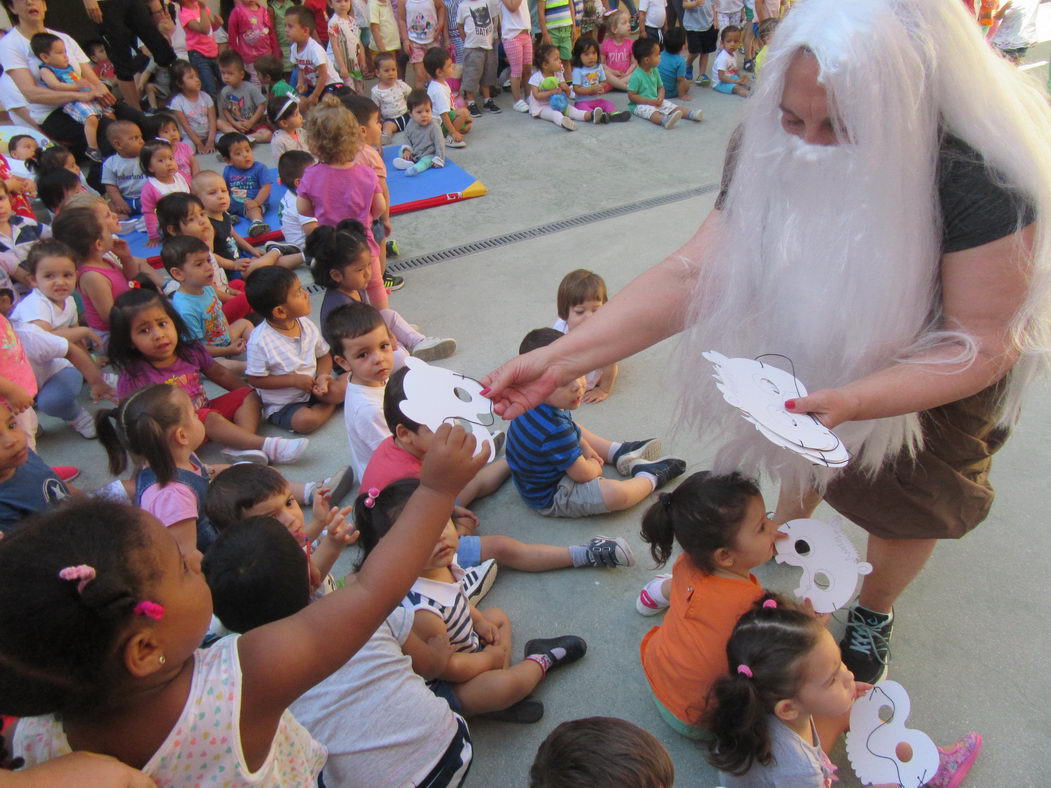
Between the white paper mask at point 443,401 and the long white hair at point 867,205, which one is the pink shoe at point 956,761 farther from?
the white paper mask at point 443,401

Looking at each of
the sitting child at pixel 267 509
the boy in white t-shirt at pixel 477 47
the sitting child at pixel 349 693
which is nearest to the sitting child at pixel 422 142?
the boy in white t-shirt at pixel 477 47

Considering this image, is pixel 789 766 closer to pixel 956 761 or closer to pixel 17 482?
pixel 956 761

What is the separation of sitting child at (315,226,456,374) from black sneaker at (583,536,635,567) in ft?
4.48

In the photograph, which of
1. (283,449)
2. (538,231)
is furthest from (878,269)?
(538,231)

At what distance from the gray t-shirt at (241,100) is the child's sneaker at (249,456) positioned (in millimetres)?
5020

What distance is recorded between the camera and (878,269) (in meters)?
1.44

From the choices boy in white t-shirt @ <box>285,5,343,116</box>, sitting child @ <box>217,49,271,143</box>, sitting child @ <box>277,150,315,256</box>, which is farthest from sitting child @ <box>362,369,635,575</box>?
sitting child @ <box>217,49,271,143</box>

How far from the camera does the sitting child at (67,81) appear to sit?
18.1 ft

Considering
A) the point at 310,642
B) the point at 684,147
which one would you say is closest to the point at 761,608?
the point at 310,642

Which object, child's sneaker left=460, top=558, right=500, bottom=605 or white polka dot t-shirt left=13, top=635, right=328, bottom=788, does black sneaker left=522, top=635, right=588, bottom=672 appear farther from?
white polka dot t-shirt left=13, top=635, right=328, bottom=788

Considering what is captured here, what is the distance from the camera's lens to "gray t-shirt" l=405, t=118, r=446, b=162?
6184mm

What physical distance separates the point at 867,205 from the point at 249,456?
8.45ft

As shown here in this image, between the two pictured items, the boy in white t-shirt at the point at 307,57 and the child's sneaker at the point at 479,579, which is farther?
the boy in white t-shirt at the point at 307,57

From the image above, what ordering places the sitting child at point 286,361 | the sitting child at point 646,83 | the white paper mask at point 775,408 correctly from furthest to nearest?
the sitting child at point 646,83 → the sitting child at point 286,361 → the white paper mask at point 775,408
